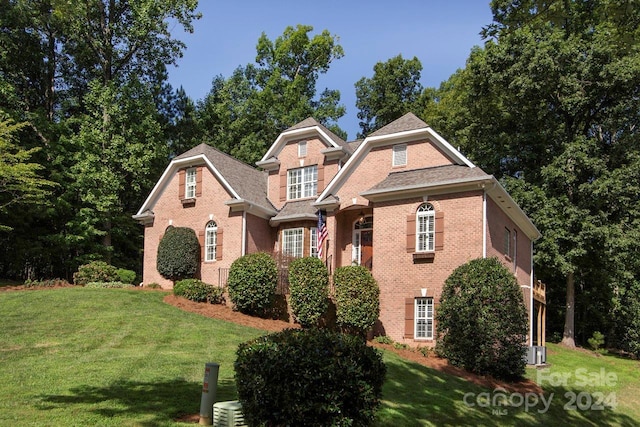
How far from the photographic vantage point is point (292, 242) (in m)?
25.1

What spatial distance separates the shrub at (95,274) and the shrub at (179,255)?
111 inches

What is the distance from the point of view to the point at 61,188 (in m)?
32.3

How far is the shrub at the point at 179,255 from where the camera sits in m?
24.9

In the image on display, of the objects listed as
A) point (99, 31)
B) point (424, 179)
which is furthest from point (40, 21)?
point (424, 179)

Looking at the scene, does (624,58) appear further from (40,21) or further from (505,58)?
(40,21)

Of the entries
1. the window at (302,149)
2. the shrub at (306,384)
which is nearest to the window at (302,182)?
the window at (302,149)

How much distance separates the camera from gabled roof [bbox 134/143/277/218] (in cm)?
2509

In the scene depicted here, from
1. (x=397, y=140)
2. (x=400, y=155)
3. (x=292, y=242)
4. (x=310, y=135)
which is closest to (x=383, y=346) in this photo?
(x=400, y=155)

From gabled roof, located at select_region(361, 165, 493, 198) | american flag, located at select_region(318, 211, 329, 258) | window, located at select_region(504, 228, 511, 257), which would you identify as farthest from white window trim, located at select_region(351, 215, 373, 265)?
window, located at select_region(504, 228, 511, 257)

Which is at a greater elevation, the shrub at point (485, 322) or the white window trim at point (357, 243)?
the white window trim at point (357, 243)

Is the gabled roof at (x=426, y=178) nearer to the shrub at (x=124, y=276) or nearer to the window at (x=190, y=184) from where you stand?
the window at (x=190, y=184)

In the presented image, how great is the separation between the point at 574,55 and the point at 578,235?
8807 millimetres

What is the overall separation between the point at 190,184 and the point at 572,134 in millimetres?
19997

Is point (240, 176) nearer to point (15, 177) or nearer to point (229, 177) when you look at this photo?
point (229, 177)
